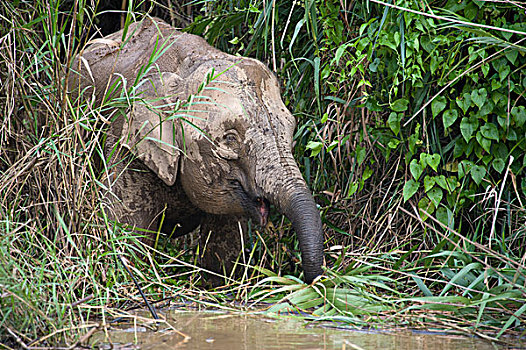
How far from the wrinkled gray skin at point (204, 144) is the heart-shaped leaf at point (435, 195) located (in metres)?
0.73

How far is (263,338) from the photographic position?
292cm

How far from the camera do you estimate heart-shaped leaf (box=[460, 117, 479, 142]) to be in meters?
4.16

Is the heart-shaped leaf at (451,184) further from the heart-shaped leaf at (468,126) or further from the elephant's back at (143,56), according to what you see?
the elephant's back at (143,56)

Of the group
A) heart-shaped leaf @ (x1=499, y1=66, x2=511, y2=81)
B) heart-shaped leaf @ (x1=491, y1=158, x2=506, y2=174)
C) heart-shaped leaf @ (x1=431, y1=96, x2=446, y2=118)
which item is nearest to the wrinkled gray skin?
heart-shaped leaf @ (x1=431, y1=96, x2=446, y2=118)

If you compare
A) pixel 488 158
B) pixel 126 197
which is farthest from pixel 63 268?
pixel 488 158

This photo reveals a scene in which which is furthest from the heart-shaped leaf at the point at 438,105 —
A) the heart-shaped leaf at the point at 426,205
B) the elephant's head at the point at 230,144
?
the elephant's head at the point at 230,144

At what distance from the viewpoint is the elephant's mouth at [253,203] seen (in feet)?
14.1

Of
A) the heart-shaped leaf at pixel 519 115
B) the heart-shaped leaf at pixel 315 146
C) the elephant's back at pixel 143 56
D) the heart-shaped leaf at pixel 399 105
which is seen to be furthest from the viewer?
the elephant's back at pixel 143 56

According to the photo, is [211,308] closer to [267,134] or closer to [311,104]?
[267,134]

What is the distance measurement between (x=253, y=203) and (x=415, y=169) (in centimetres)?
94

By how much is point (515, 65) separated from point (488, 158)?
1.73 ft

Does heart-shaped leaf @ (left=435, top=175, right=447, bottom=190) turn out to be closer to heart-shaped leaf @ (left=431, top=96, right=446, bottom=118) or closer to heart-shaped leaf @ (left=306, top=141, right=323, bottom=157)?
heart-shaped leaf @ (left=431, top=96, right=446, bottom=118)

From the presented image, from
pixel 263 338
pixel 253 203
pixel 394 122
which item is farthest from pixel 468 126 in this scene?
pixel 263 338

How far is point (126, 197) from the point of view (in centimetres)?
454
